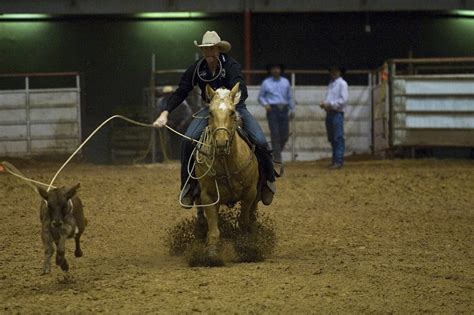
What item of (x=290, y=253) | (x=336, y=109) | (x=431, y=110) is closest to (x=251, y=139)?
(x=290, y=253)

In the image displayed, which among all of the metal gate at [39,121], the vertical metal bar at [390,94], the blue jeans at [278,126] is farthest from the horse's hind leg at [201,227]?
the metal gate at [39,121]

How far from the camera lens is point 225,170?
885 centimetres

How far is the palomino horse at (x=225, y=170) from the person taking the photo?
8531 mm

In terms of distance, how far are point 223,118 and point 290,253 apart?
6.37 feet

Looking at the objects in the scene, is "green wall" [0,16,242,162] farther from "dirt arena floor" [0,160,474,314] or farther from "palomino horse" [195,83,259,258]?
"palomino horse" [195,83,259,258]

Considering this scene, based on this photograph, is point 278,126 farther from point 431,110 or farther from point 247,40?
point 247,40

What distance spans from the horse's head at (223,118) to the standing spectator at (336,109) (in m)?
10.1

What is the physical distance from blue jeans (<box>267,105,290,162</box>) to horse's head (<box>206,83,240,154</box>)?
10913 millimetres

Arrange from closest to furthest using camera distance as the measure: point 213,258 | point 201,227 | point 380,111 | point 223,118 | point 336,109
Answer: point 223,118 < point 213,258 < point 201,227 < point 336,109 < point 380,111

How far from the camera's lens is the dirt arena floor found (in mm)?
6910

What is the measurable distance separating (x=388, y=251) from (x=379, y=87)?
38.1 feet

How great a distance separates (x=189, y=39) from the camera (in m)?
26.0

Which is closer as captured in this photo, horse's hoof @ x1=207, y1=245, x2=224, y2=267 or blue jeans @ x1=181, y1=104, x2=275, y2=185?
horse's hoof @ x1=207, y1=245, x2=224, y2=267

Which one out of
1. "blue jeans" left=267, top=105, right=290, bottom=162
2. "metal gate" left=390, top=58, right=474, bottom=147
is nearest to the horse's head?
"blue jeans" left=267, top=105, right=290, bottom=162
